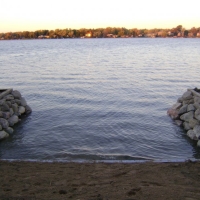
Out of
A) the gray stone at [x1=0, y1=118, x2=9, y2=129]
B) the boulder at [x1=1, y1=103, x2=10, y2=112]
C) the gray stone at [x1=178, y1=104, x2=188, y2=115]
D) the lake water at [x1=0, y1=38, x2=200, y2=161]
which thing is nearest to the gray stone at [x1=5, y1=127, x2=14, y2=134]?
the gray stone at [x1=0, y1=118, x2=9, y2=129]

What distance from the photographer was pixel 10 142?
34.8ft

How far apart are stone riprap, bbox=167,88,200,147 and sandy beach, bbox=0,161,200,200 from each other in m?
3.35

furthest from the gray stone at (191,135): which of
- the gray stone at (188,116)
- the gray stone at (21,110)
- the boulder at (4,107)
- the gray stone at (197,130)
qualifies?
the gray stone at (21,110)

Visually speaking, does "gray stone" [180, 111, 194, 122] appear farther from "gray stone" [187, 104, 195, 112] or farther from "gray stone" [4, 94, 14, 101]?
"gray stone" [4, 94, 14, 101]

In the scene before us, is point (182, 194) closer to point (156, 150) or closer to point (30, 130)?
point (156, 150)

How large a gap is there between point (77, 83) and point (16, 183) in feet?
52.7

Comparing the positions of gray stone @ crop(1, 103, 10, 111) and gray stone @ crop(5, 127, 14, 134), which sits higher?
gray stone @ crop(1, 103, 10, 111)

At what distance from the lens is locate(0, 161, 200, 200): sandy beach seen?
5750mm

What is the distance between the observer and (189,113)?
39.7ft

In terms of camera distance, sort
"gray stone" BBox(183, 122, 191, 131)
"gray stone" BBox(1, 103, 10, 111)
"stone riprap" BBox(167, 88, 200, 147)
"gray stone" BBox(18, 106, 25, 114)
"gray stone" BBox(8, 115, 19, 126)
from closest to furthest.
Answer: "stone riprap" BBox(167, 88, 200, 147)
"gray stone" BBox(183, 122, 191, 131)
"gray stone" BBox(1, 103, 10, 111)
"gray stone" BBox(8, 115, 19, 126)
"gray stone" BBox(18, 106, 25, 114)

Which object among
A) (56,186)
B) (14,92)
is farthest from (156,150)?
(14,92)

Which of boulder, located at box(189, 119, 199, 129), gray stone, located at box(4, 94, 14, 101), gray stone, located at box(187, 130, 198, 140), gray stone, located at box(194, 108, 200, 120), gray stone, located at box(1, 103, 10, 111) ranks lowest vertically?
gray stone, located at box(187, 130, 198, 140)

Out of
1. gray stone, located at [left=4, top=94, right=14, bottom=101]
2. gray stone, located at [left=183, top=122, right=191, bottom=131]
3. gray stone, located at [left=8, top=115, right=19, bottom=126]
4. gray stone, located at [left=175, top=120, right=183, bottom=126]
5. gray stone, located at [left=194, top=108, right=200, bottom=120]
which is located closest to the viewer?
gray stone, located at [left=194, top=108, right=200, bottom=120]

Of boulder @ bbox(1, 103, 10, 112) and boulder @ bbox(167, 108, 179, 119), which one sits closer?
boulder @ bbox(1, 103, 10, 112)
